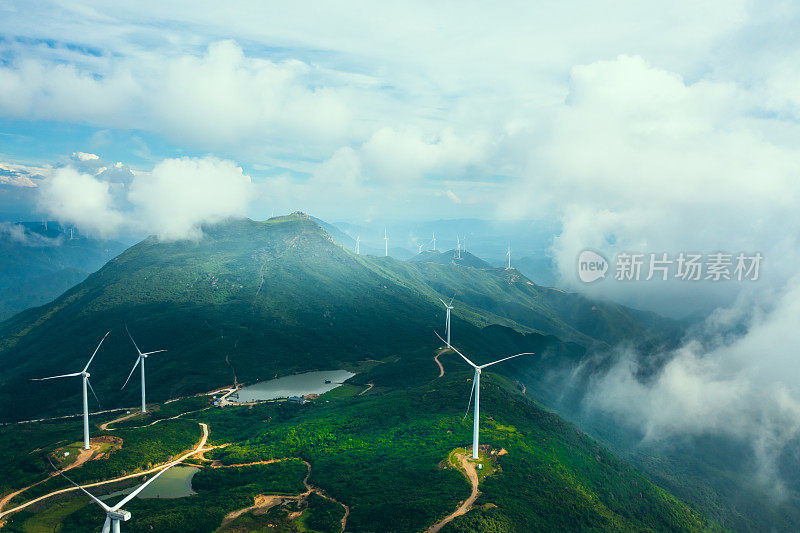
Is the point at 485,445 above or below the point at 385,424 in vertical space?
above

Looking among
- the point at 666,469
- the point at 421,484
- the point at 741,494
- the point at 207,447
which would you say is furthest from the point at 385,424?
the point at 741,494

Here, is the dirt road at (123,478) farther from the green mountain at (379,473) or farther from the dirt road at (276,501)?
the dirt road at (276,501)

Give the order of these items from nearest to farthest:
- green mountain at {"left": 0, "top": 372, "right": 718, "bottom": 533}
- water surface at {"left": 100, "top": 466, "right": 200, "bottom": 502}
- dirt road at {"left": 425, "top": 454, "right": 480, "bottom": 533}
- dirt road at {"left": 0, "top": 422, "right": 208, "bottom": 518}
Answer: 1. dirt road at {"left": 425, "top": 454, "right": 480, "bottom": 533}
2. green mountain at {"left": 0, "top": 372, "right": 718, "bottom": 533}
3. dirt road at {"left": 0, "top": 422, "right": 208, "bottom": 518}
4. water surface at {"left": 100, "top": 466, "right": 200, "bottom": 502}

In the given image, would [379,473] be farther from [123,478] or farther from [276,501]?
[123,478]

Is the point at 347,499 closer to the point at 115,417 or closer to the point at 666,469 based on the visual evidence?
the point at 115,417

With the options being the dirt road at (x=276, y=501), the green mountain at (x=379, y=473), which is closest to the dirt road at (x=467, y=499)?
the green mountain at (x=379, y=473)

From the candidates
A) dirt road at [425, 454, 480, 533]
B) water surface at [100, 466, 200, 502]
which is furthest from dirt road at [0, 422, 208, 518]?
dirt road at [425, 454, 480, 533]

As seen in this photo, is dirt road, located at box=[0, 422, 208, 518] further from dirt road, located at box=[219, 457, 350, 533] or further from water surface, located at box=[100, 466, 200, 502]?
dirt road, located at box=[219, 457, 350, 533]

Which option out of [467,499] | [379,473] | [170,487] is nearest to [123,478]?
[170,487]
